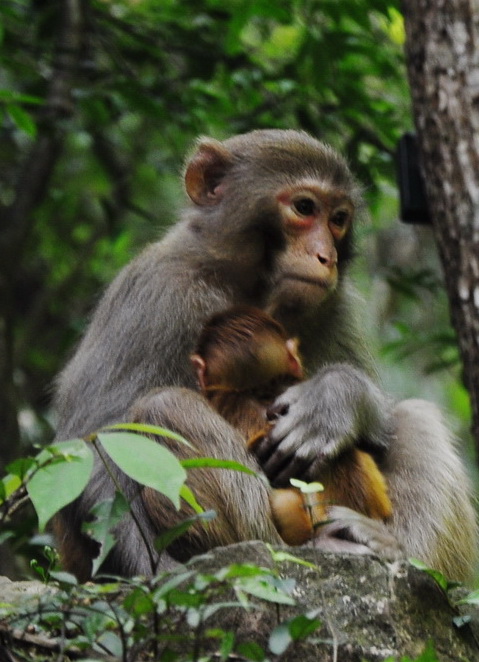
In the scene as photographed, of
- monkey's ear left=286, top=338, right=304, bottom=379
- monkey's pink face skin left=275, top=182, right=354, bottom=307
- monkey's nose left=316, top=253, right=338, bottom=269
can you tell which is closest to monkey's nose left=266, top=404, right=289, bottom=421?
monkey's ear left=286, top=338, right=304, bottom=379

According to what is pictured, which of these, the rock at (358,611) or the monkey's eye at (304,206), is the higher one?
the monkey's eye at (304,206)

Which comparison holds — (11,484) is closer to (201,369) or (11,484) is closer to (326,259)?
(201,369)

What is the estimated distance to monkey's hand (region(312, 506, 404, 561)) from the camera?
4426 mm

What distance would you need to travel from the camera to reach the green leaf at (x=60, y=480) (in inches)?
112

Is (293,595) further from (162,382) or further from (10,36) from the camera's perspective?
(10,36)

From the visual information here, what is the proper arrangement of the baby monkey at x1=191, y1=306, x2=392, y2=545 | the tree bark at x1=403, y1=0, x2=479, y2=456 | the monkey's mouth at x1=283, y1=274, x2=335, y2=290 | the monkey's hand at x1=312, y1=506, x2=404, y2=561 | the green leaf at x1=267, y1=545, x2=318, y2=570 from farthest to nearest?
the tree bark at x1=403, y1=0, x2=479, y2=456 < the monkey's mouth at x1=283, y1=274, x2=335, y2=290 < the baby monkey at x1=191, y1=306, x2=392, y2=545 < the monkey's hand at x1=312, y1=506, x2=404, y2=561 < the green leaf at x1=267, y1=545, x2=318, y2=570

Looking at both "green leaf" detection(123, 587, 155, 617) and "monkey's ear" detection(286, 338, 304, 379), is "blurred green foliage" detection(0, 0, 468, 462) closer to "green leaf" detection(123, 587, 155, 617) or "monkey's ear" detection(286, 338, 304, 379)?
"monkey's ear" detection(286, 338, 304, 379)

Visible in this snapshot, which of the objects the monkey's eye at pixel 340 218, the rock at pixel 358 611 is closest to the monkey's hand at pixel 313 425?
the rock at pixel 358 611

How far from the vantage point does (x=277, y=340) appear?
4.73 meters

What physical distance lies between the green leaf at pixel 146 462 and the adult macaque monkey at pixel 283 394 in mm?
1389

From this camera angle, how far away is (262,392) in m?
4.79

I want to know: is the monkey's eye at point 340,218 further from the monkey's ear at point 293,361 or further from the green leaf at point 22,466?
the green leaf at point 22,466

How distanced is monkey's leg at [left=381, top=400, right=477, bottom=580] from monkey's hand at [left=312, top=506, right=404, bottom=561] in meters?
0.32

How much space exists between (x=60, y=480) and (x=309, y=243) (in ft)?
8.35
